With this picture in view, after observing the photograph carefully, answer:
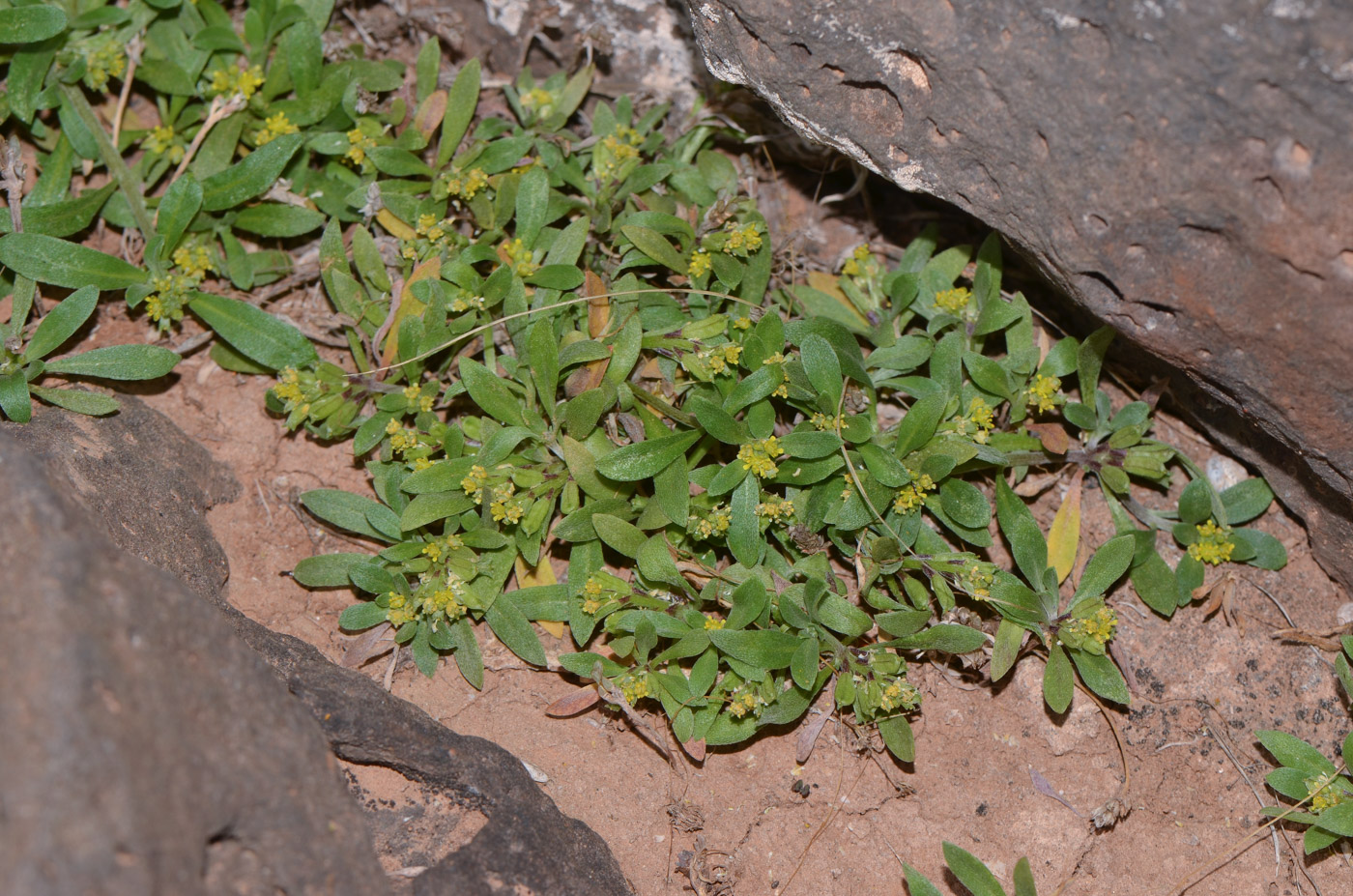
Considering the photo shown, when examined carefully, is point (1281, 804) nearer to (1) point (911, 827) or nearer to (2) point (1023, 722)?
(2) point (1023, 722)

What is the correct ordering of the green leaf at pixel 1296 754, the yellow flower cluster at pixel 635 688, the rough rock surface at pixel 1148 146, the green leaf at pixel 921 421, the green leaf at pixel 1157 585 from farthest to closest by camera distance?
the green leaf at pixel 1157 585 < the green leaf at pixel 921 421 < the green leaf at pixel 1296 754 < the yellow flower cluster at pixel 635 688 < the rough rock surface at pixel 1148 146

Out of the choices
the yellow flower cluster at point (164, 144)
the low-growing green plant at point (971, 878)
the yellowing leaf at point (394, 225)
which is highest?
the yellow flower cluster at point (164, 144)

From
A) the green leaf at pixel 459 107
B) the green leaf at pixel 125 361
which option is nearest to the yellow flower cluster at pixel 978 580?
the green leaf at pixel 459 107

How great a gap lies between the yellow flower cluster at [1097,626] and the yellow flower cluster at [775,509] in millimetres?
977

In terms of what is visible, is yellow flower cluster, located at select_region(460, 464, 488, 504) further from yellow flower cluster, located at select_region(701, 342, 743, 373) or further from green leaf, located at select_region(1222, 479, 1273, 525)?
green leaf, located at select_region(1222, 479, 1273, 525)

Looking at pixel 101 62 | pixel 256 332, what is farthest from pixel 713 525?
pixel 101 62

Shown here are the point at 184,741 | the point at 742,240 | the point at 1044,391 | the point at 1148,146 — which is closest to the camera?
the point at 184,741

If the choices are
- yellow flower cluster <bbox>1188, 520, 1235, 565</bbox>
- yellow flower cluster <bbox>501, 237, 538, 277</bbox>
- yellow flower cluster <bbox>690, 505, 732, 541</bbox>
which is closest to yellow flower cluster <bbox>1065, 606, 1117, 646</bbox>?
yellow flower cluster <bbox>1188, 520, 1235, 565</bbox>

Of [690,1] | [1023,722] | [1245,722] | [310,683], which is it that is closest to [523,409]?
[310,683]

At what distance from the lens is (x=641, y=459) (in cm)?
323

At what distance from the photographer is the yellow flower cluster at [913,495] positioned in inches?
128

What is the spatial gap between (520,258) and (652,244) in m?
0.47

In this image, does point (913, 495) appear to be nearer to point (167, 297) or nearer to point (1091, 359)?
point (1091, 359)

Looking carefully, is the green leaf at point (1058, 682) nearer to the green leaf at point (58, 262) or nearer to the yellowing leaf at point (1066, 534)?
the yellowing leaf at point (1066, 534)
